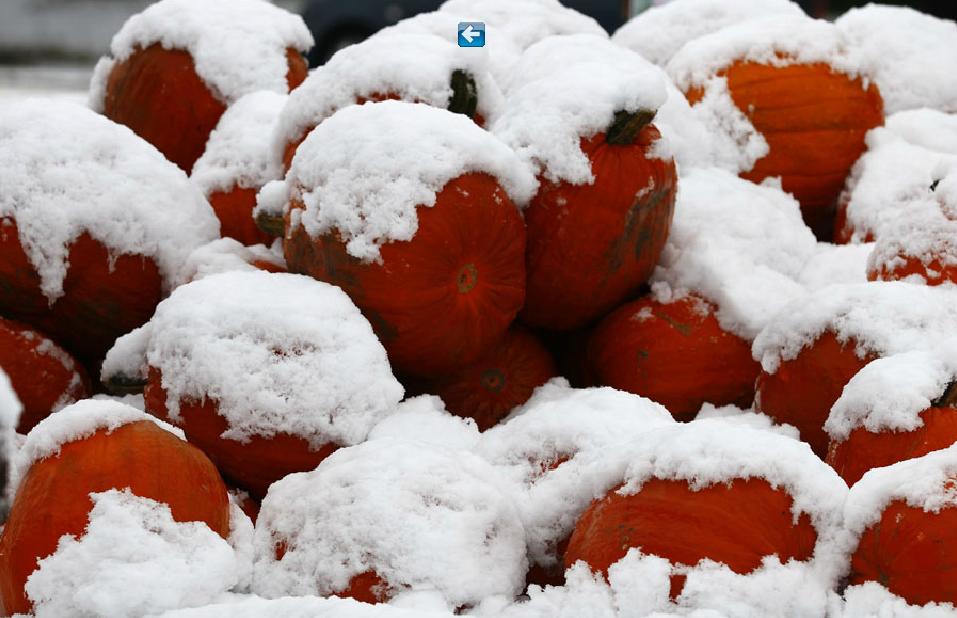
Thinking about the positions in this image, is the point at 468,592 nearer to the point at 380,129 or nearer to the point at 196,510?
the point at 196,510

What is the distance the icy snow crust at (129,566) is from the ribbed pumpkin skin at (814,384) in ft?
3.15

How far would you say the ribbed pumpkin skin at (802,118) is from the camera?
8.36ft

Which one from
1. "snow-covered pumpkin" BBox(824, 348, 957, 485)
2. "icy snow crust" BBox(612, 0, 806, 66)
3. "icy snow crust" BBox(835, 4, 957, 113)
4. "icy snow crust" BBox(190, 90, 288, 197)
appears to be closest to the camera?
"snow-covered pumpkin" BBox(824, 348, 957, 485)

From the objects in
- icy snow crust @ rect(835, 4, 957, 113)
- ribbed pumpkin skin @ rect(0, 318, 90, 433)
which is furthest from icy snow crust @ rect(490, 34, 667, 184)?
icy snow crust @ rect(835, 4, 957, 113)

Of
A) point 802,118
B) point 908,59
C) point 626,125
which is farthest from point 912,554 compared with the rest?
point 908,59

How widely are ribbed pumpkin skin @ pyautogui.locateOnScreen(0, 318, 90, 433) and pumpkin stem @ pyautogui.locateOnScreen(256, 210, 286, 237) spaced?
1.44 ft

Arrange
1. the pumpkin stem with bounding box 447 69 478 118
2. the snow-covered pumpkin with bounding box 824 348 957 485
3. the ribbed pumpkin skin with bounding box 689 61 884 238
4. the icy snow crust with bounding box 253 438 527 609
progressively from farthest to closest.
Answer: the ribbed pumpkin skin with bounding box 689 61 884 238 → the pumpkin stem with bounding box 447 69 478 118 → the snow-covered pumpkin with bounding box 824 348 957 485 → the icy snow crust with bounding box 253 438 527 609

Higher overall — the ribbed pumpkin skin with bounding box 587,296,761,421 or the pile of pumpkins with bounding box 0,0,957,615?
the pile of pumpkins with bounding box 0,0,957,615

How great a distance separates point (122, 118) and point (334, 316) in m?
1.22

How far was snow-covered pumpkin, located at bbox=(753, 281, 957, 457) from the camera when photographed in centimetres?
179

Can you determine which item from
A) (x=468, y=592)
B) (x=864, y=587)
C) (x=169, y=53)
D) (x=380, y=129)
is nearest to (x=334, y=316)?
(x=380, y=129)

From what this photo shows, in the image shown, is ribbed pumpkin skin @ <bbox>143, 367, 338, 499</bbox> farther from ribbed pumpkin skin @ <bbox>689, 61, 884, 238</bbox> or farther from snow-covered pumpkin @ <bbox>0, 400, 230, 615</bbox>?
ribbed pumpkin skin @ <bbox>689, 61, 884, 238</bbox>

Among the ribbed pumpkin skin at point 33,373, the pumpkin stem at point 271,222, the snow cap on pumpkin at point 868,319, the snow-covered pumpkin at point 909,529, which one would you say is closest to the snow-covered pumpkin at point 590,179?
the snow cap on pumpkin at point 868,319

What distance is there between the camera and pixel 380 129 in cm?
185
